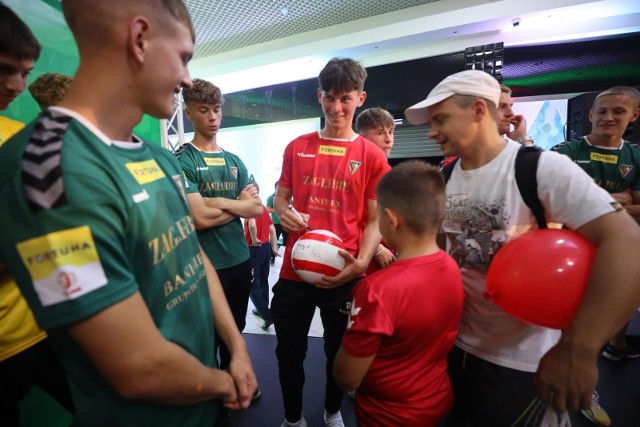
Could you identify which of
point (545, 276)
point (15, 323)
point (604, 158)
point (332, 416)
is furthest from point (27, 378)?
point (604, 158)

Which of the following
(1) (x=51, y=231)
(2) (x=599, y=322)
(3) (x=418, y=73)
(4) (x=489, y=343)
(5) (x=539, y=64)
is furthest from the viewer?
(3) (x=418, y=73)

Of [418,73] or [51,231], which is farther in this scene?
[418,73]

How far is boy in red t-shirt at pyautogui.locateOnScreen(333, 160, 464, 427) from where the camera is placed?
1006 mm

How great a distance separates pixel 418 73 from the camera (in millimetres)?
4773

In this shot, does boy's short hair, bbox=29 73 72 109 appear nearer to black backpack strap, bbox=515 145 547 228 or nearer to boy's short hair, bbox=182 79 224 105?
boy's short hair, bbox=182 79 224 105

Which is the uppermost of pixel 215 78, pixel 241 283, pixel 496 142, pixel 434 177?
pixel 215 78

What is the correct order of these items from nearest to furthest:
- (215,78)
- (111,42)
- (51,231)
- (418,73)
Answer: (51,231)
(111,42)
(418,73)
(215,78)

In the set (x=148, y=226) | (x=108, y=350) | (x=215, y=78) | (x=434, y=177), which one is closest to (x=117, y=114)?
(x=148, y=226)

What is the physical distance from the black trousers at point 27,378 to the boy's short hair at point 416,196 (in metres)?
1.59

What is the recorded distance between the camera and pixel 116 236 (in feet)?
1.83

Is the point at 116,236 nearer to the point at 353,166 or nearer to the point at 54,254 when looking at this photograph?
the point at 54,254

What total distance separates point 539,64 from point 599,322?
497 centimetres

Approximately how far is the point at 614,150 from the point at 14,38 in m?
4.03

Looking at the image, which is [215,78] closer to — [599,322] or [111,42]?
[111,42]
